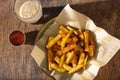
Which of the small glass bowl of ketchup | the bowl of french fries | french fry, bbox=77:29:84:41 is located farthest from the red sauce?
french fry, bbox=77:29:84:41

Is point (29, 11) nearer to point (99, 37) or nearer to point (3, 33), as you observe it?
point (3, 33)

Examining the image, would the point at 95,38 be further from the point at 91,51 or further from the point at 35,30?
the point at 35,30

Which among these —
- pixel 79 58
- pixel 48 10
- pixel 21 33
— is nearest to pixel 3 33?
pixel 21 33

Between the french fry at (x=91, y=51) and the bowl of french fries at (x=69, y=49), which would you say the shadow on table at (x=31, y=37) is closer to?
the bowl of french fries at (x=69, y=49)

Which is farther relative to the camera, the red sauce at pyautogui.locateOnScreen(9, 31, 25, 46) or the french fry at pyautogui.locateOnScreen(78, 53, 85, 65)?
the red sauce at pyautogui.locateOnScreen(9, 31, 25, 46)

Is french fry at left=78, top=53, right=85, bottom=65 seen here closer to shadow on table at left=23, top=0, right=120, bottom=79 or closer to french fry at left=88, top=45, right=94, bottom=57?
french fry at left=88, top=45, right=94, bottom=57

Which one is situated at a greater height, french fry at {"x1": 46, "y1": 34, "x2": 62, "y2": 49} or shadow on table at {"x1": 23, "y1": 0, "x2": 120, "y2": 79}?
shadow on table at {"x1": 23, "y1": 0, "x2": 120, "y2": 79}

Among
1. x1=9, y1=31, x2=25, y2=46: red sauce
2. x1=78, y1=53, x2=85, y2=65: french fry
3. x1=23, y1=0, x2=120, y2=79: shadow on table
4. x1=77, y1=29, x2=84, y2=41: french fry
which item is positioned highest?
x1=23, y1=0, x2=120, y2=79: shadow on table
